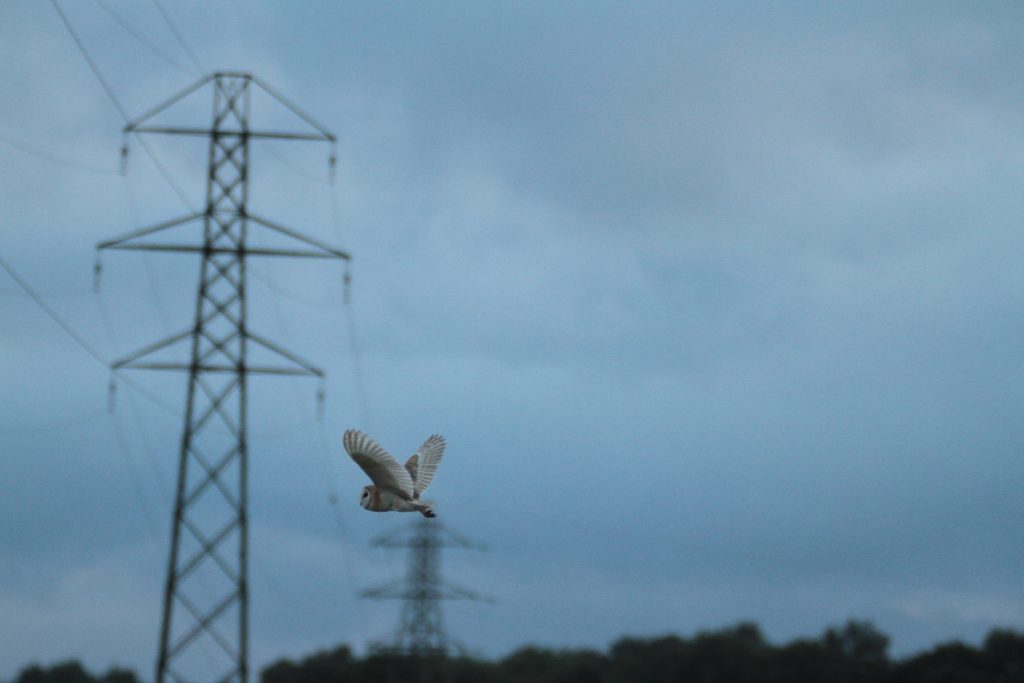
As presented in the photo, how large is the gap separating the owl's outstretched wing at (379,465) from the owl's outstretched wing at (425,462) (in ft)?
2.25

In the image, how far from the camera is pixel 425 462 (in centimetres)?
3114

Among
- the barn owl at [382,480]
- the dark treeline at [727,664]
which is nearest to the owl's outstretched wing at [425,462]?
the barn owl at [382,480]

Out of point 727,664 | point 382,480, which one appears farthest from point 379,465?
point 727,664

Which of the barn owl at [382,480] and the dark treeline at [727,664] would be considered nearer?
the barn owl at [382,480]

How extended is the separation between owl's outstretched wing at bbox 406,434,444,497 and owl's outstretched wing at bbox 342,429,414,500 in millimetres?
684

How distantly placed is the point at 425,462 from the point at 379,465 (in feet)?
8.78

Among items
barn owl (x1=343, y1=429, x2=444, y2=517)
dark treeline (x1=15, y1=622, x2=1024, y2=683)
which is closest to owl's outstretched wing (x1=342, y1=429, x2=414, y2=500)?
barn owl (x1=343, y1=429, x2=444, y2=517)

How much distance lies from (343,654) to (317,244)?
122063mm

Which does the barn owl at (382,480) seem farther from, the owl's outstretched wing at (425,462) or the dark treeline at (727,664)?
the dark treeline at (727,664)

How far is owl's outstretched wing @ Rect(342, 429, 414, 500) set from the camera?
93.0 ft

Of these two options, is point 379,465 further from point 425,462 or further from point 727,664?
point 727,664

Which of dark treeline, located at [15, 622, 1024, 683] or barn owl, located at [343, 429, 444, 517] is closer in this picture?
barn owl, located at [343, 429, 444, 517]

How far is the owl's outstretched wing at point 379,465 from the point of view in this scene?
28.4m

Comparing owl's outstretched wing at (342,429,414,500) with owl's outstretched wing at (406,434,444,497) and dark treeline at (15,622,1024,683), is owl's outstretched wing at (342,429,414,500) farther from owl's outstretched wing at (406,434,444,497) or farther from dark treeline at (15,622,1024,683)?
dark treeline at (15,622,1024,683)
